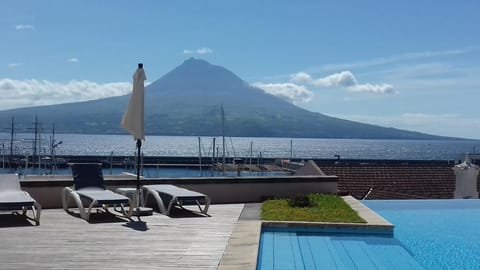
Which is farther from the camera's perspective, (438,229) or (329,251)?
(438,229)

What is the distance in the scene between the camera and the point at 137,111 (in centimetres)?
926

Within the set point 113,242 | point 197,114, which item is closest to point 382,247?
point 113,242

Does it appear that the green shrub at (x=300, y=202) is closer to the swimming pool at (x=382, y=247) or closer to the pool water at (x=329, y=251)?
the swimming pool at (x=382, y=247)

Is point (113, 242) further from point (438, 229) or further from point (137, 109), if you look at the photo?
point (438, 229)

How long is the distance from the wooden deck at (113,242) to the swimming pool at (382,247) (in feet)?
2.25

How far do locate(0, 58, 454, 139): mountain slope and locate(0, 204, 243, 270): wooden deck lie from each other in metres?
105

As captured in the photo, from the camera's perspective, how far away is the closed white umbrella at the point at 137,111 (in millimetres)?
9180

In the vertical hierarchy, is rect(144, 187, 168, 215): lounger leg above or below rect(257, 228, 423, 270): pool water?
above

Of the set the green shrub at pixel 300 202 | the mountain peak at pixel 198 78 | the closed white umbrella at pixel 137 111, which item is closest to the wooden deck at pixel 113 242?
the closed white umbrella at pixel 137 111

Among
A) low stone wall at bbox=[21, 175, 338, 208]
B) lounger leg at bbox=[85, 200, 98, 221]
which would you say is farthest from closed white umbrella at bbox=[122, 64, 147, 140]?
low stone wall at bbox=[21, 175, 338, 208]

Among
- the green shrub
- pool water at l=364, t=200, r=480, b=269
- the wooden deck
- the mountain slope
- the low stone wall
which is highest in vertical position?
the mountain slope

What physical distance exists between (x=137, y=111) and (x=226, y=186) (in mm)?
2841

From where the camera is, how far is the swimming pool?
6945 mm

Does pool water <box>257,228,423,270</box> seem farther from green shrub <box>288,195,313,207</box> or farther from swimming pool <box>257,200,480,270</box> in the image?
green shrub <box>288,195,313,207</box>
